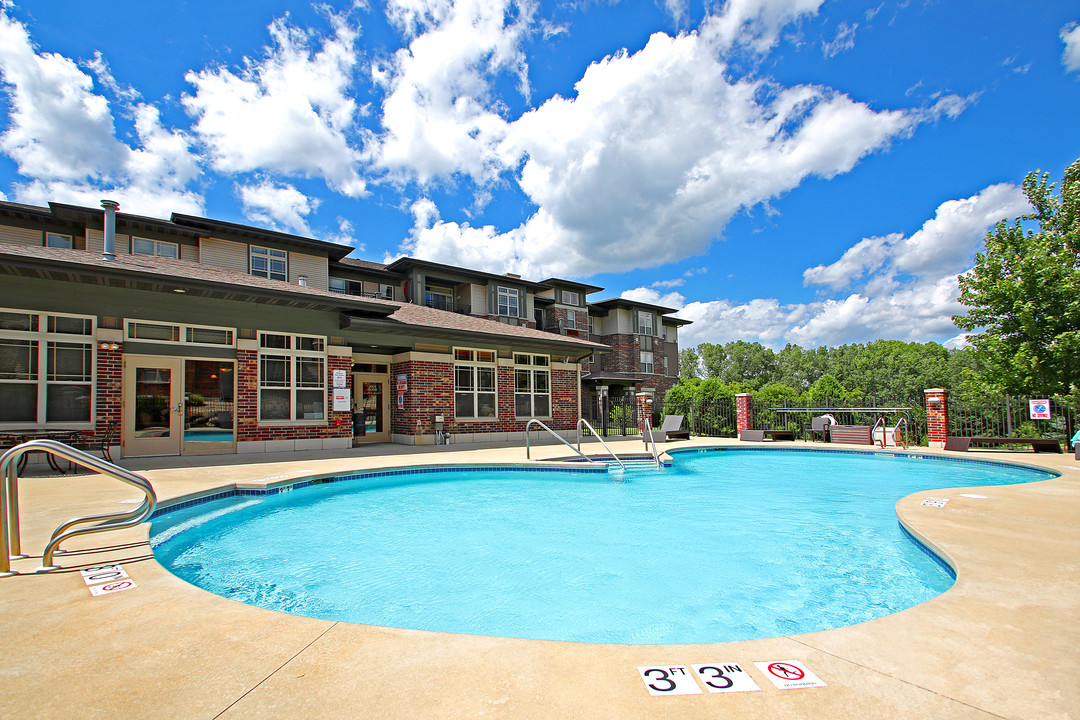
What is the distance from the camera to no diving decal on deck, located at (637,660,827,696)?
1.89 m

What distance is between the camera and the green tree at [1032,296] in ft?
42.2

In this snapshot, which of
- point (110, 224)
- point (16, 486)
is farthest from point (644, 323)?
point (16, 486)

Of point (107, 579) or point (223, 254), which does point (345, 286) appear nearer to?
point (223, 254)

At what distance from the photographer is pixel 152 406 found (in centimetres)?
1052

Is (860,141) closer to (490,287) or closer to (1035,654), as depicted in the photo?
(1035,654)

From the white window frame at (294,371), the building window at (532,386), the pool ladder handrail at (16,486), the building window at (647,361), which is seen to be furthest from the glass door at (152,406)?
the building window at (647,361)

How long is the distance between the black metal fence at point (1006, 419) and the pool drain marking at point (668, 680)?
16681mm

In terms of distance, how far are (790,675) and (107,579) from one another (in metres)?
4.12

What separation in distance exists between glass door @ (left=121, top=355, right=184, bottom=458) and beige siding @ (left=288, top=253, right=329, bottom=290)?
35.7 feet

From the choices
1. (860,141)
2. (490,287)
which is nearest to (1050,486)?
(860,141)

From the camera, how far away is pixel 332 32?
1045 cm

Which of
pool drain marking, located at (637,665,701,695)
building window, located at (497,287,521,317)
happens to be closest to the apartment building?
pool drain marking, located at (637,665,701,695)

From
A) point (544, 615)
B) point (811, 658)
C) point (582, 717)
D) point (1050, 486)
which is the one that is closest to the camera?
point (582, 717)

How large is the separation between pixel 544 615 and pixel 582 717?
2.17m
